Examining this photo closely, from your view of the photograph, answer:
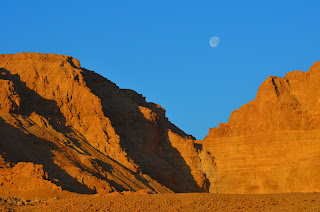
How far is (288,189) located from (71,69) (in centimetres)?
2317

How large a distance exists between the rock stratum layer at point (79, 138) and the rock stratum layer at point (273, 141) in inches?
106

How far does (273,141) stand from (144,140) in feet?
42.2

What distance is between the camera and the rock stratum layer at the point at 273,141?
61.0 m

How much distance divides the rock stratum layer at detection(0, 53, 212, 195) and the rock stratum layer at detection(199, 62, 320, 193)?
8.82 feet

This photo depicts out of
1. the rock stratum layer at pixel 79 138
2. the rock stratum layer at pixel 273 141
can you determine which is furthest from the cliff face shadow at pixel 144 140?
the rock stratum layer at pixel 273 141

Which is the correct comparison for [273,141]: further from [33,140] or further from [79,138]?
[33,140]

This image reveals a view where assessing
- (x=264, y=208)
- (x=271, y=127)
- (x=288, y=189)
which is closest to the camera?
(x=264, y=208)

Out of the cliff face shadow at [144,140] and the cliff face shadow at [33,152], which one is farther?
the cliff face shadow at [144,140]

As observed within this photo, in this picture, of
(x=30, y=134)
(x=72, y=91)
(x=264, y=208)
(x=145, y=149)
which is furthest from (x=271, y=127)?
(x=264, y=208)

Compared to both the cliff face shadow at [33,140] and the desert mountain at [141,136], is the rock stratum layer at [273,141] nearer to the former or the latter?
the desert mountain at [141,136]

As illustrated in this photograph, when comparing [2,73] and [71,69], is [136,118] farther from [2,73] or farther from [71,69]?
[2,73]

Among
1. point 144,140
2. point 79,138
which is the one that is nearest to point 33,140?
point 79,138

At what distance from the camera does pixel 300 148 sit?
61844 millimetres

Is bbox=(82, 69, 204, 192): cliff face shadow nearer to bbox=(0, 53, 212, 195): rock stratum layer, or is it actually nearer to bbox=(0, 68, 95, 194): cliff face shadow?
bbox=(0, 53, 212, 195): rock stratum layer
